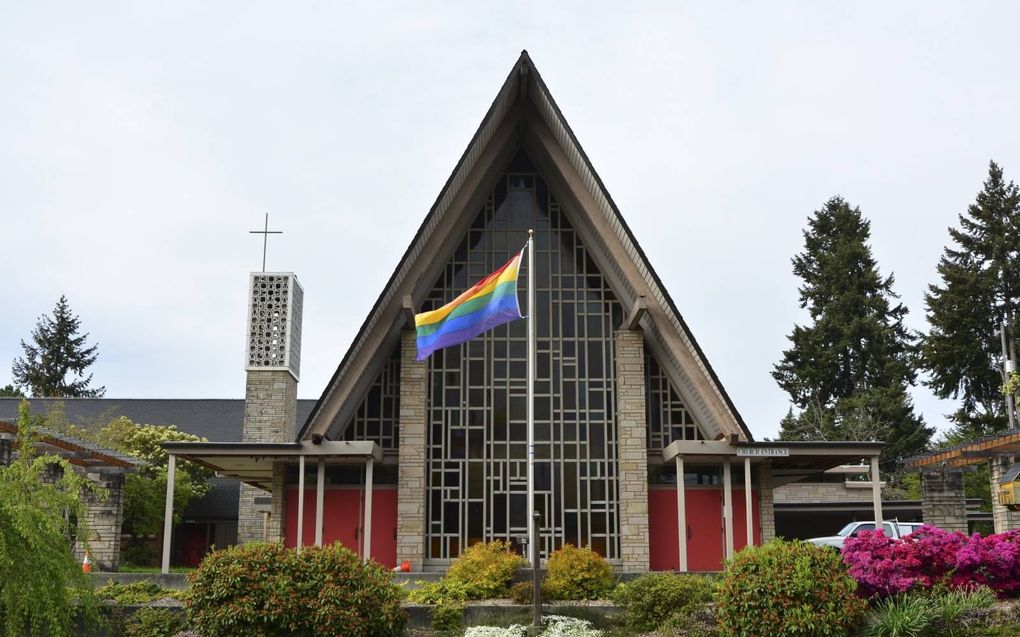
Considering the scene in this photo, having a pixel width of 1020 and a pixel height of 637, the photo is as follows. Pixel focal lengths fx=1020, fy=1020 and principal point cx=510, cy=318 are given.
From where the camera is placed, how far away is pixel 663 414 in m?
20.3

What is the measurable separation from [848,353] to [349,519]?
96.0 ft

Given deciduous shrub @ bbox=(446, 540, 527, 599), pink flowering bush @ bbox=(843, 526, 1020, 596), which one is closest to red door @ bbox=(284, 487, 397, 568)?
deciduous shrub @ bbox=(446, 540, 527, 599)

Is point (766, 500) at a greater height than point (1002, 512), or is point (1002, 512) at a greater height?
point (766, 500)

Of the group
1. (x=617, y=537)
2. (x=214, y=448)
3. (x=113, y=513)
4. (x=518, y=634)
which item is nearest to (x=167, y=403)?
(x=113, y=513)

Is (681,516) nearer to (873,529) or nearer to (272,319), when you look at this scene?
(873,529)

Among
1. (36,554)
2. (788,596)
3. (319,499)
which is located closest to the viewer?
(36,554)

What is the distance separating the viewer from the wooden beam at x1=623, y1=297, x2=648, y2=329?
19.1 meters

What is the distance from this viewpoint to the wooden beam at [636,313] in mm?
19141

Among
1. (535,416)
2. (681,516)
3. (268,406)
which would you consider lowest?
(681,516)

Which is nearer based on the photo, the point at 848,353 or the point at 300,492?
the point at 300,492

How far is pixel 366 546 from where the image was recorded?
727 inches

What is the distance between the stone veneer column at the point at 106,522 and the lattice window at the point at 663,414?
11584mm

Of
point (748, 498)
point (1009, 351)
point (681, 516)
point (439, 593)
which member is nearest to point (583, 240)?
point (681, 516)

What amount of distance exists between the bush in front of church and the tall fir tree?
103 feet
